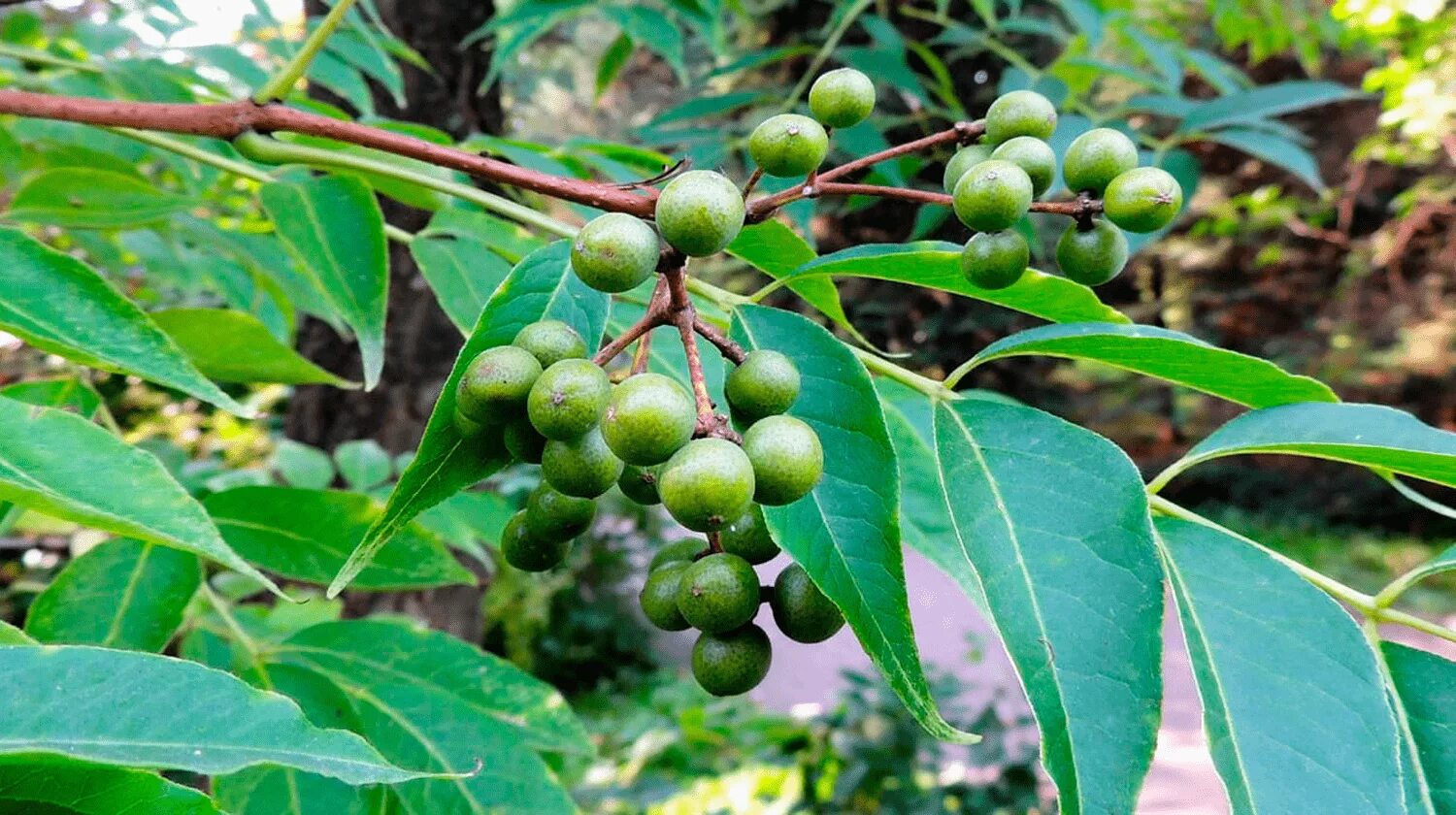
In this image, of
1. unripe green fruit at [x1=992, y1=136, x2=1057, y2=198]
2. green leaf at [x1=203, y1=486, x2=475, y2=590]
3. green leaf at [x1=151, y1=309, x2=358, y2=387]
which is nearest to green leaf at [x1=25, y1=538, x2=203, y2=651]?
green leaf at [x1=203, y1=486, x2=475, y2=590]

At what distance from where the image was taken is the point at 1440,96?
7.68 metres

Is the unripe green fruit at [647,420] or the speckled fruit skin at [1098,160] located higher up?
the speckled fruit skin at [1098,160]

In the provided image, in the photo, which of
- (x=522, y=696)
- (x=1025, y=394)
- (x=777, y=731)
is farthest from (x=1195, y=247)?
(x=522, y=696)

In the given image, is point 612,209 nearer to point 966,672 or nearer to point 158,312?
point 158,312

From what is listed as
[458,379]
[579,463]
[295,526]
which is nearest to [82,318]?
[458,379]

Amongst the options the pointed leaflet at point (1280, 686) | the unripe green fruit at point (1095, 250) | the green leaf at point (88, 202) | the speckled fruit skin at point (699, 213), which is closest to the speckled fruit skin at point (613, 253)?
the speckled fruit skin at point (699, 213)

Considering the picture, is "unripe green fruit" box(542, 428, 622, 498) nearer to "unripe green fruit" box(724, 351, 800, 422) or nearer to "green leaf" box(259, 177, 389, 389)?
"unripe green fruit" box(724, 351, 800, 422)

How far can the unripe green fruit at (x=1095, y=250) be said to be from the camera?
798 mm

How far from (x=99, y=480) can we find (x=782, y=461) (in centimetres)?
43

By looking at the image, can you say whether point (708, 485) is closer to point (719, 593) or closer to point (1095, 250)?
point (719, 593)

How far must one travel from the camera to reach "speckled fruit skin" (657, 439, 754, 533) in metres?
0.61

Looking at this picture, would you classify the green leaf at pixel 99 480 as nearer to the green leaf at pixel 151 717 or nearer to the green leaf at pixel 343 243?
the green leaf at pixel 151 717

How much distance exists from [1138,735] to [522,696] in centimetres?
80

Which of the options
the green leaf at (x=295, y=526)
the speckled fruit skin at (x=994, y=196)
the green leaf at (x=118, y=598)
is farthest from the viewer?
the green leaf at (x=295, y=526)
